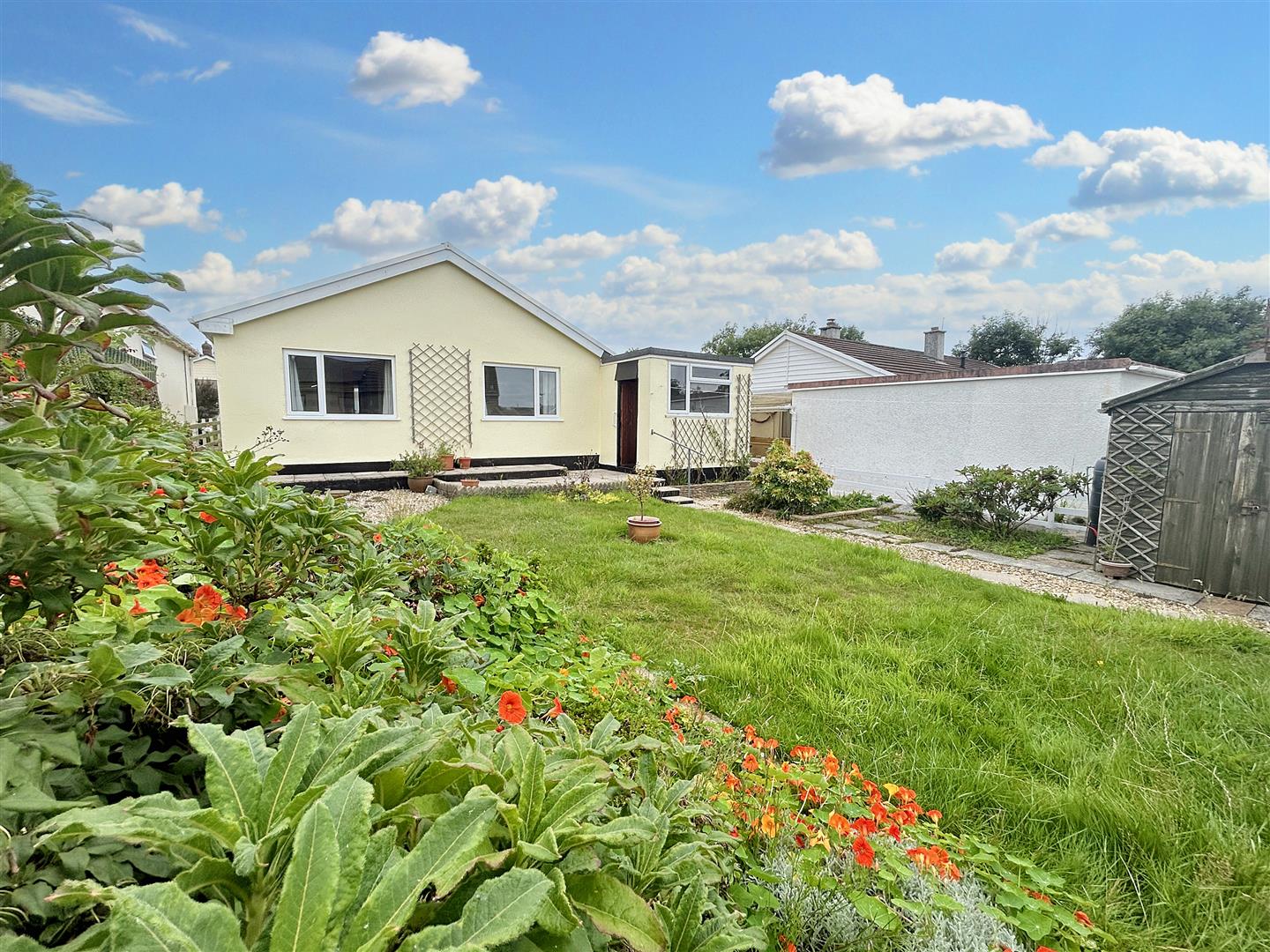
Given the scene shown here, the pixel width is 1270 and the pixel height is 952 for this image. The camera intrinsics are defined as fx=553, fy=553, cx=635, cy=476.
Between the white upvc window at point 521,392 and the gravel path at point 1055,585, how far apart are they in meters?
6.74

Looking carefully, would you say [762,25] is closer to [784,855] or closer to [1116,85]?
[1116,85]

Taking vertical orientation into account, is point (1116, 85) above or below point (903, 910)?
above

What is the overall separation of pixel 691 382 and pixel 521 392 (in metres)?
3.76

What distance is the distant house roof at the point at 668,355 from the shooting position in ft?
38.5

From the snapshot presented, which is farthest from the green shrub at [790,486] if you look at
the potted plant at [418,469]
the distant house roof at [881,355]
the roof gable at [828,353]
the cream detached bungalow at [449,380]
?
the distant house roof at [881,355]

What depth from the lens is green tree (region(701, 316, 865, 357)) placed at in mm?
37125

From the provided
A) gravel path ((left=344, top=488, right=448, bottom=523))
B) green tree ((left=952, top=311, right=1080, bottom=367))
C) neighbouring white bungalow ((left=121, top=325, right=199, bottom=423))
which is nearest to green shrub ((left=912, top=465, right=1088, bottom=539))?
gravel path ((left=344, top=488, right=448, bottom=523))

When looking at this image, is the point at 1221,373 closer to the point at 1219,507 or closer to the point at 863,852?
the point at 1219,507

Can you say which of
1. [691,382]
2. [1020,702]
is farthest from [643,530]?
[691,382]

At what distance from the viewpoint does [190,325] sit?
8883 mm

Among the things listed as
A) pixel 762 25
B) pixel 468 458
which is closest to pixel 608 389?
pixel 468 458

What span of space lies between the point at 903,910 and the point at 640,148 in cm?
1042

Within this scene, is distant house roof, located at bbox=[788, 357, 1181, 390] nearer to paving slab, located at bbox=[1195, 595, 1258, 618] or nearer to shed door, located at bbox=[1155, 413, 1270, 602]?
shed door, located at bbox=[1155, 413, 1270, 602]

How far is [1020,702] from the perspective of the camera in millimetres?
3084
